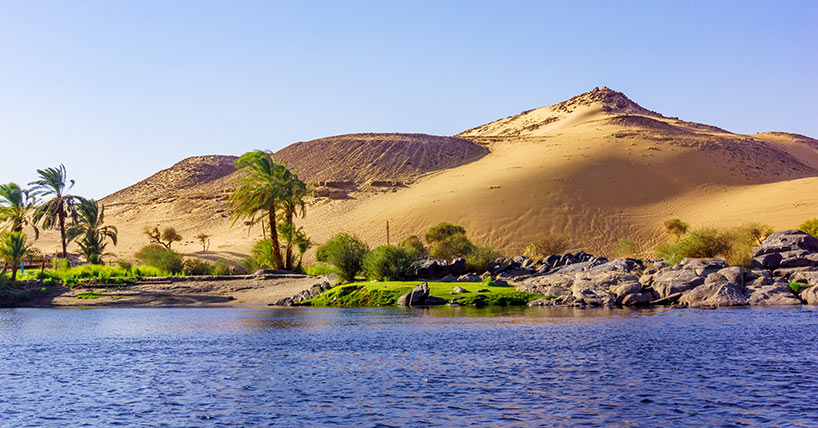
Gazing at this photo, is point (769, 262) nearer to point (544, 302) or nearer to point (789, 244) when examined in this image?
point (789, 244)

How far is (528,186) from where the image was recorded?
301 feet

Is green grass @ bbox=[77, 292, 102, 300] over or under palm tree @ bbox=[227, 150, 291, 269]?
under

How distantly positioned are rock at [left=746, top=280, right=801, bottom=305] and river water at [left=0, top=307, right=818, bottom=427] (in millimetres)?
3400

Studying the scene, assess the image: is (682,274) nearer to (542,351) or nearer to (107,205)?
(542,351)

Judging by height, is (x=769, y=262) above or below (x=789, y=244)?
below

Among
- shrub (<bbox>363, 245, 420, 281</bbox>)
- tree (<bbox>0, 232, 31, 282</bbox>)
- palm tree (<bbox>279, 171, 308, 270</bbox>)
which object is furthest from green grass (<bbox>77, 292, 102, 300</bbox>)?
shrub (<bbox>363, 245, 420, 281</bbox>)

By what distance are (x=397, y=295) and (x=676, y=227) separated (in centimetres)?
4664

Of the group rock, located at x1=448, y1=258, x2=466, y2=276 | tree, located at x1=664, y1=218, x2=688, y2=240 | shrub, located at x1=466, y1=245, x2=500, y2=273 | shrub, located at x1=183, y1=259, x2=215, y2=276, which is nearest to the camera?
rock, located at x1=448, y1=258, x2=466, y2=276

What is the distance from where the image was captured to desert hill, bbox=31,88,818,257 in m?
81.2

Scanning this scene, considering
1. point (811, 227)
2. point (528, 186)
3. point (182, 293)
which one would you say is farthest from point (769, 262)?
point (528, 186)

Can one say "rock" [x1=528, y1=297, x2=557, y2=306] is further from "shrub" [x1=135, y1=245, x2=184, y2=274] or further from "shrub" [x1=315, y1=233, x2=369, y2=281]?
"shrub" [x1=135, y1=245, x2=184, y2=274]

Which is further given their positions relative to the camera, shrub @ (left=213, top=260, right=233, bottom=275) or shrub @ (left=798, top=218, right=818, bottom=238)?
shrub @ (left=798, top=218, right=818, bottom=238)

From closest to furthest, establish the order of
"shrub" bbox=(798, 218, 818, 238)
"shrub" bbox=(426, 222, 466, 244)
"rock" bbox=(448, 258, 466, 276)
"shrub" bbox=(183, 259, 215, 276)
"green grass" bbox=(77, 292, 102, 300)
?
"green grass" bbox=(77, 292, 102, 300) < "rock" bbox=(448, 258, 466, 276) < "shrub" bbox=(183, 259, 215, 276) < "shrub" bbox=(798, 218, 818, 238) < "shrub" bbox=(426, 222, 466, 244)

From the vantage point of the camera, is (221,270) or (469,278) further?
(221,270)
